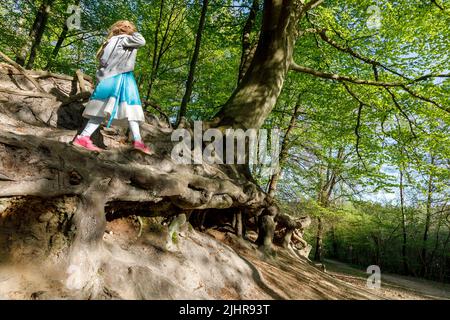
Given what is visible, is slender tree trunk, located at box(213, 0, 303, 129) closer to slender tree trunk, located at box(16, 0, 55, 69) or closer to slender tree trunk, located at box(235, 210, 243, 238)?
slender tree trunk, located at box(235, 210, 243, 238)

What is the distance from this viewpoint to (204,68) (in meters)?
15.6

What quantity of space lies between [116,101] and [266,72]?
3.22m

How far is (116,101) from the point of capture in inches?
131

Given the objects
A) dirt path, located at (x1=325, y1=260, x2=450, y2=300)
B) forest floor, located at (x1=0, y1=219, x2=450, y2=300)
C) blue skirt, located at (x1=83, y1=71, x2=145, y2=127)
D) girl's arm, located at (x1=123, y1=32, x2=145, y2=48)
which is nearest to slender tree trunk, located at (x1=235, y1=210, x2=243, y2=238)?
forest floor, located at (x1=0, y1=219, x2=450, y2=300)

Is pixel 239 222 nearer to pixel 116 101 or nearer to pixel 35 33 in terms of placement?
pixel 116 101

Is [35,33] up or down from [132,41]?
up

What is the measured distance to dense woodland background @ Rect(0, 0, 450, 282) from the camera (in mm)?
8781

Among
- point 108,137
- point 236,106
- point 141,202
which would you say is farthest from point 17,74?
point 236,106

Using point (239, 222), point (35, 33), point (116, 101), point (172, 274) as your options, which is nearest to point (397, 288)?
point (239, 222)

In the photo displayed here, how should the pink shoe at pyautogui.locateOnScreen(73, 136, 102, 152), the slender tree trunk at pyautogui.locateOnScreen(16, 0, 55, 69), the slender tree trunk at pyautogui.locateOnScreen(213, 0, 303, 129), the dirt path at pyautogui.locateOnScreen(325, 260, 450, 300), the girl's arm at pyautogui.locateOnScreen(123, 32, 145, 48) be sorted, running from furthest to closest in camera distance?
the slender tree trunk at pyautogui.locateOnScreen(16, 0, 55, 69), the dirt path at pyautogui.locateOnScreen(325, 260, 450, 300), the slender tree trunk at pyautogui.locateOnScreen(213, 0, 303, 129), the girl's arm at pyautogui.locateOnScreen(123, 32, 145, 48), the pink shoe at pyautogui.locateOnScreen(73, 136, 102, 152)

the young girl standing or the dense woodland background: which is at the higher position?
the dense woodland background

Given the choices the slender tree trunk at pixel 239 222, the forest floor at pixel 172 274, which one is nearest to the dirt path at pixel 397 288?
the forest floor at pixel 172 274

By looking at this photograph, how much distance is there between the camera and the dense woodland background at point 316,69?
878cm

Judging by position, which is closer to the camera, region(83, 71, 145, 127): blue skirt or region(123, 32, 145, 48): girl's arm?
region(83, 71, 145, 127): blue skirt
